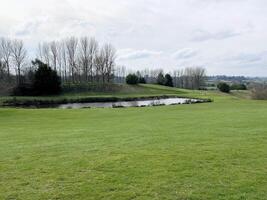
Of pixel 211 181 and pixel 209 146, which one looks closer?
pixel 211 181

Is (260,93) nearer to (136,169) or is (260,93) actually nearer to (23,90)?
(23,90)

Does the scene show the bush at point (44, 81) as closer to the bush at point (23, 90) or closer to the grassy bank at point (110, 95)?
the bush at point (23, 90)

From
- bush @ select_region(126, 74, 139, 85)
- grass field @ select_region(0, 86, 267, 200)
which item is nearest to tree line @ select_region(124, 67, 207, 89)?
bush @ select_region(126, 74, 139, 85)

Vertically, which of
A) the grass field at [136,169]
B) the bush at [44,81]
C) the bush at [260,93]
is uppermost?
the bush at [44,81]

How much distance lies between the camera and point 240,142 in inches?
418

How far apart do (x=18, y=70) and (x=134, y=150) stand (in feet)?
242

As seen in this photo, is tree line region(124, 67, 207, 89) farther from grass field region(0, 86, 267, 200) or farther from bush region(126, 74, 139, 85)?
grass field region(0, 86, 267, 200)

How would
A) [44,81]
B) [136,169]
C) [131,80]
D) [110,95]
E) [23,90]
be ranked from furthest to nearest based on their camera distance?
[131,80] → [110,95] → [44,81] → [23,90] → [136,169]

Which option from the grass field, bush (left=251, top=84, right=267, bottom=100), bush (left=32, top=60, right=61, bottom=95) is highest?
bush (left=32, top=60, right=61, bottom=95)

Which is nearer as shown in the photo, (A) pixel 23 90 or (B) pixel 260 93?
(B) pixel 260 93

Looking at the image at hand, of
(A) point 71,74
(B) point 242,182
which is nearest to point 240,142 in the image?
(B) point 242,182

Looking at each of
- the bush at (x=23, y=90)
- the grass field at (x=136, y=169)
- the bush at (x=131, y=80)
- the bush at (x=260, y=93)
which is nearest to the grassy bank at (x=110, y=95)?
the bush at (x=131, y=80)

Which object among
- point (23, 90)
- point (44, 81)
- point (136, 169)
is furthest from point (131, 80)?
point (136, 169)

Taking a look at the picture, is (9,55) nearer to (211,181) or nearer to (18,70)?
(18,70)
